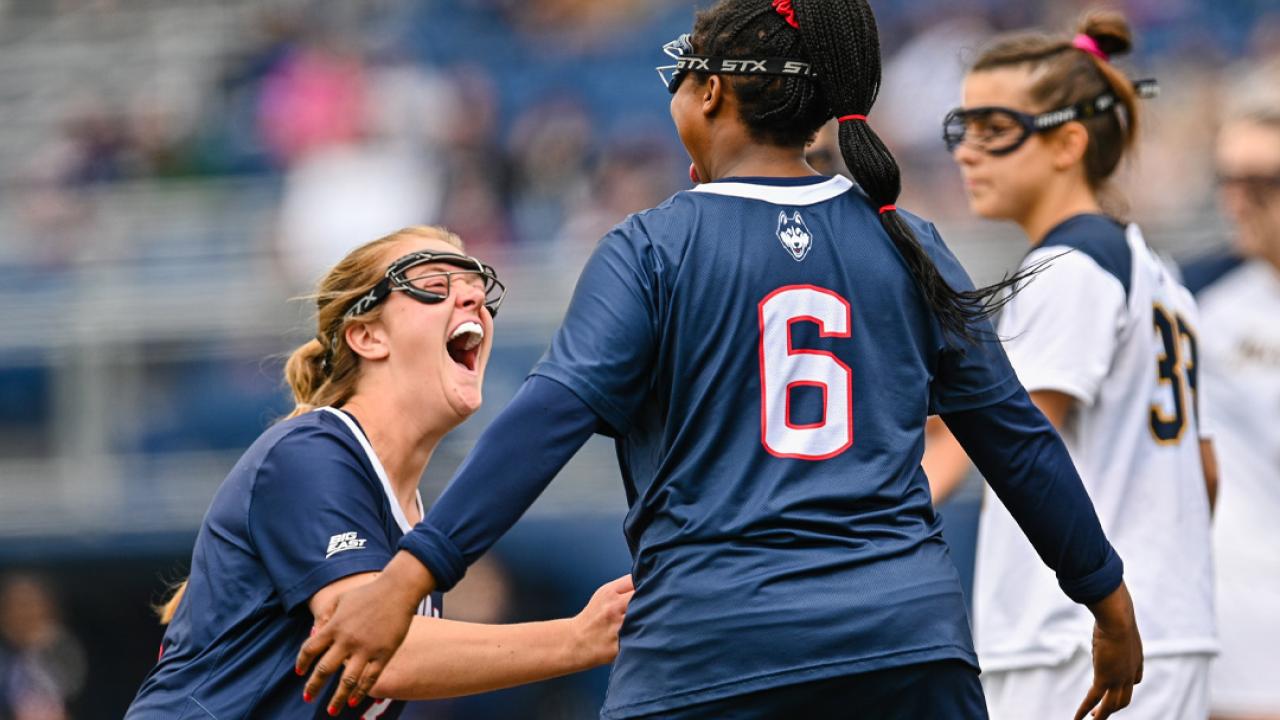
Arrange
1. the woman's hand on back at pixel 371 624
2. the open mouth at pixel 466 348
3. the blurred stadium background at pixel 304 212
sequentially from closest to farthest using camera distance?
1. the woman's hand on back at pixel 371 624
2. the open mouth at pixel 466 348
3. the blurred stadium background at pixel 304 212

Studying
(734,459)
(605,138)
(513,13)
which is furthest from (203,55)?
(734,459)

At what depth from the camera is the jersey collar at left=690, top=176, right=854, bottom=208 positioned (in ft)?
9.86

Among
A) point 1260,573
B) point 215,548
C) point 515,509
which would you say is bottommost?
point 1260,573

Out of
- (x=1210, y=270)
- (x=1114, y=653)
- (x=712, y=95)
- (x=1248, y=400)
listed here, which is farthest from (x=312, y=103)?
(x=1114, y=653)

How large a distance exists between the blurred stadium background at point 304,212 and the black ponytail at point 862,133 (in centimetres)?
438

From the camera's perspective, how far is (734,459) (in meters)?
2.86

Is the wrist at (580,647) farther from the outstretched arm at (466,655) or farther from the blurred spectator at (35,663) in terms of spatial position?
the blurred spectator at (35,663)

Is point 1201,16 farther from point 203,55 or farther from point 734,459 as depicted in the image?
point 734,459

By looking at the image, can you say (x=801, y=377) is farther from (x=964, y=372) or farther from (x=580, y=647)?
(x=580, y=647)

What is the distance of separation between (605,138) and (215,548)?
25.5ft

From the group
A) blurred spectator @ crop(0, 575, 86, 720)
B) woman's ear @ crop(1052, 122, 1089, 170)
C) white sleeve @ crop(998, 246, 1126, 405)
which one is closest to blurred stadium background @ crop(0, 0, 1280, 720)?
blurred spectator @ crop(0, 575, 86, 720)

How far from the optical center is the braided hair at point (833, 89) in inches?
119

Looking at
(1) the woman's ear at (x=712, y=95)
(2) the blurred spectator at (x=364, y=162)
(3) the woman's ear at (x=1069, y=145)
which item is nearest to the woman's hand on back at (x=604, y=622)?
(1) the woman's ear at (x=712, y=95)

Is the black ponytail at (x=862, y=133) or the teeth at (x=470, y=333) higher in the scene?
the black ponytail at (x=862, y=133)
